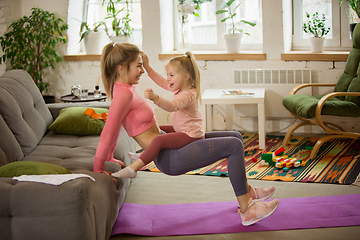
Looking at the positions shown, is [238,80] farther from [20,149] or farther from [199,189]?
[20,149]

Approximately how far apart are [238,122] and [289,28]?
1.24 m

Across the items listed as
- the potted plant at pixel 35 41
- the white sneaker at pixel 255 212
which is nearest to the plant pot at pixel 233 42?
the potted plant at pixel 35 41

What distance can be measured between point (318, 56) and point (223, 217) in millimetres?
2460

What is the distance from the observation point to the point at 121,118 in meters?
1.95

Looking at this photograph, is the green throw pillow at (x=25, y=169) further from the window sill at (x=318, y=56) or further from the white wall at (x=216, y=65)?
the window sill at (x=318, y=56)

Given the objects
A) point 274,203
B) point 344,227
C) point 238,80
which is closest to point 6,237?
point 274,203

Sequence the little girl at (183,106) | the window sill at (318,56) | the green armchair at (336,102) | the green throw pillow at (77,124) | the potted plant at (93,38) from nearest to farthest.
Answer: the little girl at (183,106), the green throw pillow at (77,124), the green armchair at (336,102), the window sill at (318,56), the potted plant at (93,38)

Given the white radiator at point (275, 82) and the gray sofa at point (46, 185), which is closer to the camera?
the gray sofa at point (46, 185)

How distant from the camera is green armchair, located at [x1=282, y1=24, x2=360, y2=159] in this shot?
332cm

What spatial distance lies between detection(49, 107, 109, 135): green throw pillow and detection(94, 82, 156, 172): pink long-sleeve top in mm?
759

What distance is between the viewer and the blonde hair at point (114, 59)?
2.03 meters

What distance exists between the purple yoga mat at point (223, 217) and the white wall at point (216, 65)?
6.07 ft

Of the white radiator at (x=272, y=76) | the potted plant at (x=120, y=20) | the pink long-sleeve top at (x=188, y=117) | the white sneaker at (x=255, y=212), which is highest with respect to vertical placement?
the potted plant at (x=120, y=20)

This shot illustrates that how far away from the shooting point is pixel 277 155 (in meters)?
3.44
